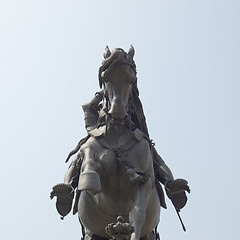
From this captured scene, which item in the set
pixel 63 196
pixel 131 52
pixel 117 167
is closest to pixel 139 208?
pixel 117 167

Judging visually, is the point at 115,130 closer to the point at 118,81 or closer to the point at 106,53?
the point at 118,81

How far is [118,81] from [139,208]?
Result: 1.86m

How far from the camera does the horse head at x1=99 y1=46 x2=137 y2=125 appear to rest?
852cm

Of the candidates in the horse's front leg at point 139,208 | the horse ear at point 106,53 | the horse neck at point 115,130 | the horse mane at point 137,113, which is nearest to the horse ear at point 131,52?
the horse ear at point 106,53

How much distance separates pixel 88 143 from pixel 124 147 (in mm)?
526

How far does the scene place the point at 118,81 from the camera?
8.59 meters

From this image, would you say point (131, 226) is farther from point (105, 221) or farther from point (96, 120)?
point (96, 120)

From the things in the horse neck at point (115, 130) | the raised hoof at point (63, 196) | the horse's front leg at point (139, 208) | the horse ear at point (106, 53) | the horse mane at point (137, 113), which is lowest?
the horse's front leg at point (139, 208)

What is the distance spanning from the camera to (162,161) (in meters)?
9.52

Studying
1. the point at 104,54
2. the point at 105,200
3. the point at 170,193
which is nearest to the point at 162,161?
the point at 170,193

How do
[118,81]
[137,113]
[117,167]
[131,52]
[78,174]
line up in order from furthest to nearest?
[137,113] → [78,174] → [131,52] → [118,81] → [117,167]

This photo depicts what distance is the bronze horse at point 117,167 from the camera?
8438 mm

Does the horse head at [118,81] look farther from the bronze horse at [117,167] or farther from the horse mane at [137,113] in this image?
the horse mane at [137,113]

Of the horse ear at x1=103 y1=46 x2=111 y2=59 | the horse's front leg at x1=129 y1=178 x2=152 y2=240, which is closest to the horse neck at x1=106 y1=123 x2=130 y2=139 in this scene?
the horse's front leg at x1=129 y1=178 x2=152 y2=240
